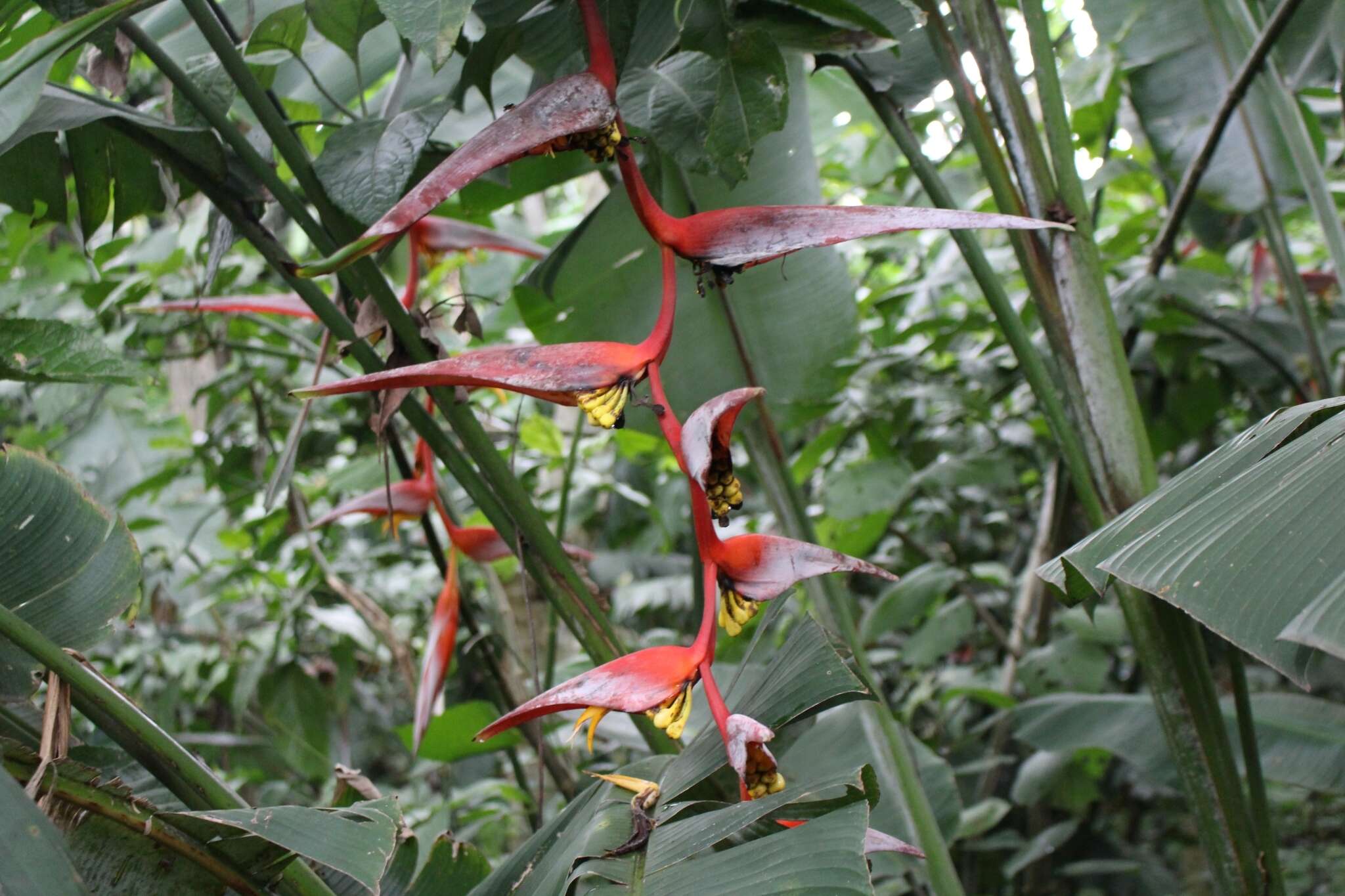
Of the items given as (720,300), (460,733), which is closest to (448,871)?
(460,733)

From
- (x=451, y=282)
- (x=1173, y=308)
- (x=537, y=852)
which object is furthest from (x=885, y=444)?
(x=451, y=282)

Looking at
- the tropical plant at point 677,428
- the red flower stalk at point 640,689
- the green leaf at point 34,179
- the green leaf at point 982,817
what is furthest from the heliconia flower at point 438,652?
the green leaf at point 982,817

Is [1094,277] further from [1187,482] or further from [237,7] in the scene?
[237,7]

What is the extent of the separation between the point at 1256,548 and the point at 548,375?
0.90 feet

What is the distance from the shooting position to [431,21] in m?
0.42

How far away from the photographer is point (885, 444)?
133 cm

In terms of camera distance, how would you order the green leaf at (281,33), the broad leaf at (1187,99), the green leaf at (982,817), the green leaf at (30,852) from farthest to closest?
the green leaf at (982,817)
the broad leaf at (1187,99)
the green leaf at (281,33)
the green leaf at (30,852)

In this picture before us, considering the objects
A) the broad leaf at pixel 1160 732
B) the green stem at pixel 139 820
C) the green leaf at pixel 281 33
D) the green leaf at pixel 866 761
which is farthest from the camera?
the broad leaf at pixel 1160 732

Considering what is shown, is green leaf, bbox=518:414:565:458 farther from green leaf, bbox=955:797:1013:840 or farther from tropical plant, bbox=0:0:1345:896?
green leaf, bbox=955:797:1013:840

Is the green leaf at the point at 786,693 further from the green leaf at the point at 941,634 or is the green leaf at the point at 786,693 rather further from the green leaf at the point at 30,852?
the green leaf at the point at 941,634

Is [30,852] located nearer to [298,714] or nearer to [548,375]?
[548,375]

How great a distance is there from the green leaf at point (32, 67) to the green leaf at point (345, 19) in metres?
0.22

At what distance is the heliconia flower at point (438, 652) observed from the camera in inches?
26.4

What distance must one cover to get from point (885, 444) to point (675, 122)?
83 centimetres
